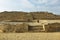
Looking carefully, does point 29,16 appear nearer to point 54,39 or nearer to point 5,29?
point 5,29

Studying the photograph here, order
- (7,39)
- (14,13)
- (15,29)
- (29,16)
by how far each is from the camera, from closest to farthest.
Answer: (7,39)
(15,29)
(29,16)
(14,13)

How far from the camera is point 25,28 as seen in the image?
62.3 ft

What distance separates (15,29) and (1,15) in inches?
495

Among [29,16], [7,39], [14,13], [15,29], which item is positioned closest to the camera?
[7,39]

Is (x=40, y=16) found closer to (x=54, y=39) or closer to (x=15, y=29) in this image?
(x=15, y=29)

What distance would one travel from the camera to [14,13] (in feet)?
105

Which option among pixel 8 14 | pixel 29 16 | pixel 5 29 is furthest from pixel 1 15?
pixel 5 29

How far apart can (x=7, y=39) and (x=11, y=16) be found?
18.2m

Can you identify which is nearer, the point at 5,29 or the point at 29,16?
the point at 5,29

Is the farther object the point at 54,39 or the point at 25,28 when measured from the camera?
the point at 25,28

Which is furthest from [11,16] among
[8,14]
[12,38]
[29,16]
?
[12,38]

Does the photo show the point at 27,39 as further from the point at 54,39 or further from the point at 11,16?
the point at 11,16

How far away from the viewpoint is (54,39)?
1262 centimetres

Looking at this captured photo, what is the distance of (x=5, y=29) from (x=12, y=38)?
18.9ft
